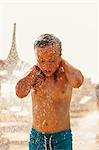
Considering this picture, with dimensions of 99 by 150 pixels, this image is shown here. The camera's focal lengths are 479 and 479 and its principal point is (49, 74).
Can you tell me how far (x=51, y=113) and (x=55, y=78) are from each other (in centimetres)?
32

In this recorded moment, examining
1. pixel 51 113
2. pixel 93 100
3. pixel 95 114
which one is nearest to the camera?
pixel 51 113

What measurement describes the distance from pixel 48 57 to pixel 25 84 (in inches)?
14.7

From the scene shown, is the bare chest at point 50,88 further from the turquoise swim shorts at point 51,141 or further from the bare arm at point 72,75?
the turquoise swim shorts at point 51,141

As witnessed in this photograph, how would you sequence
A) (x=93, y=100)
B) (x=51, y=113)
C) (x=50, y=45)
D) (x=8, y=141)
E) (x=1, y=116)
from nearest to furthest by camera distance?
(x=50, y=45)
(x=51, y=113)
(x=8, y=141)
(x=1, y=116)
(x=93, y=100)

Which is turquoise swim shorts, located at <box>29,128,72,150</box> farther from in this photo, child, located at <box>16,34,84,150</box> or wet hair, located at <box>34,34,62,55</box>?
wet hair, located at <box>34,34,62,55</box>

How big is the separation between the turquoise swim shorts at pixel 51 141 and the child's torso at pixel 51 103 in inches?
2.4

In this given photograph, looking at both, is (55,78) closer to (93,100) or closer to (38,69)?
(38,69)

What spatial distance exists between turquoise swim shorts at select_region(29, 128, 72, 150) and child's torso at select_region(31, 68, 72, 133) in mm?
61

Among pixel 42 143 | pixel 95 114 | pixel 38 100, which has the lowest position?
pixel 95 114

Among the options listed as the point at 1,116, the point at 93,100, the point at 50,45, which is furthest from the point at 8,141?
the point at 93,100

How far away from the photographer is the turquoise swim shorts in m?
4.20

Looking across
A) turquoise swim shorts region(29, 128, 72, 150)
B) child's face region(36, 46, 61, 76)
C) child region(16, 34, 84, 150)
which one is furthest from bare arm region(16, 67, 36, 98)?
turquoise swim shorts region(29, 128, 72, 150)

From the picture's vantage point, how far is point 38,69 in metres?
4.26

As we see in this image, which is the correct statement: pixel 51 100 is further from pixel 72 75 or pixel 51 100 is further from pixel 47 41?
pixel 47 41
